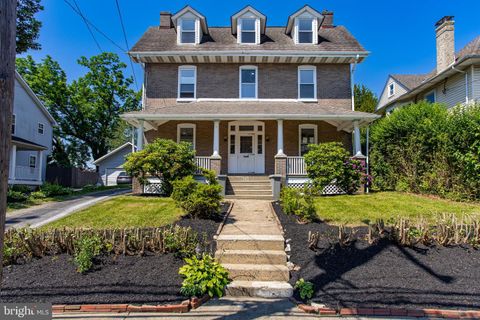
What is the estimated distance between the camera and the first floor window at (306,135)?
621 inches

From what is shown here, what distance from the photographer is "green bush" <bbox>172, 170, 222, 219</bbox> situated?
7.91 metres

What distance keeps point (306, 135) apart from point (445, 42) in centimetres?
1130

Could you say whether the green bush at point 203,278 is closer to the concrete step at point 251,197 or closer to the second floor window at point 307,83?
the concrete step at point 251,197

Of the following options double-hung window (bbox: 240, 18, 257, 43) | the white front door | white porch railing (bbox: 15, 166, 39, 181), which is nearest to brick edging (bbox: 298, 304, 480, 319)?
the white front door

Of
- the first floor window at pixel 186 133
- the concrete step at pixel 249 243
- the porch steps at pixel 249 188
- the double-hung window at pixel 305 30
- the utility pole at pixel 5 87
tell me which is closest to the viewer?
the utility pole at pixel 5 87

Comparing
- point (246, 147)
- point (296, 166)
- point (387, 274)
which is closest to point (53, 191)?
point (246, 147)

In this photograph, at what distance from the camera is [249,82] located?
53.3 ft

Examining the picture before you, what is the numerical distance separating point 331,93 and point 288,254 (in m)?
11.9

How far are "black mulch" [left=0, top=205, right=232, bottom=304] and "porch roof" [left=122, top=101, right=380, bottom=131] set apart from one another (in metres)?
8.59

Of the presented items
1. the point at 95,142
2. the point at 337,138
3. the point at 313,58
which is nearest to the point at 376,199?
the point at 337,138

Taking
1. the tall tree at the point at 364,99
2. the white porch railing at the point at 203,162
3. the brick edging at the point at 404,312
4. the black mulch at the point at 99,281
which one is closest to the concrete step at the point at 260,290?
the brick edging at the point at 404,312

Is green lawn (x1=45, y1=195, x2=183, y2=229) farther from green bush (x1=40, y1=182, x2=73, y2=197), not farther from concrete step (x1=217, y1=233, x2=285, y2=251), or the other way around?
green bush (x1=40, y1=182, x2=73, y2=197)

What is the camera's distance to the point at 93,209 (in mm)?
9883

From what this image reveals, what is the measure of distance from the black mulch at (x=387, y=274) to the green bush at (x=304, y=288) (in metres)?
0.11
